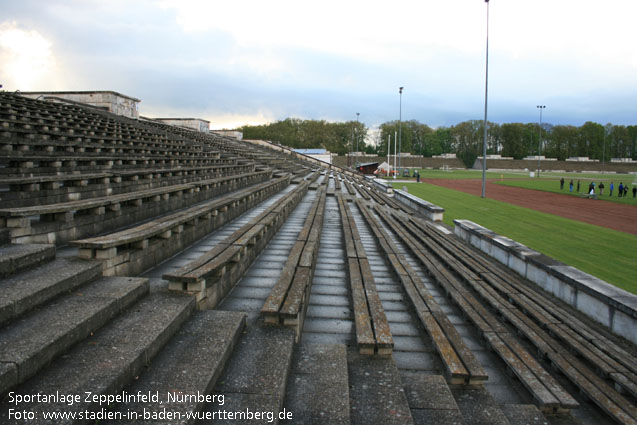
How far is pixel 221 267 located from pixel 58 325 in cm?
192

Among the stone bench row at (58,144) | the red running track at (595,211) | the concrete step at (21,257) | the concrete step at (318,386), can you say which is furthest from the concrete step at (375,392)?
the red running track at (595,211)

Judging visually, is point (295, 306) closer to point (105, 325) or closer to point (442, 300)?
point (105, 325)

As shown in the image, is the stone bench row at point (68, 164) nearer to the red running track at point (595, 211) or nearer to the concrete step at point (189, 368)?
the concrete step at point (189, 368)

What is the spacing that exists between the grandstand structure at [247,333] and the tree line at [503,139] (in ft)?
346

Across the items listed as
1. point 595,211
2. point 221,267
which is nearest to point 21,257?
point 221,267

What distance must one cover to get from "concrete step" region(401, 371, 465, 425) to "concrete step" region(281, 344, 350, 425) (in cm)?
62

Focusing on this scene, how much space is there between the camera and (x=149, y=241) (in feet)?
16.7

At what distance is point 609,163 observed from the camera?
107625 millimetres

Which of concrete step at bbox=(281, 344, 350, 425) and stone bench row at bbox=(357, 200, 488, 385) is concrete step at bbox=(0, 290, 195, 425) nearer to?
concrete step at bbox=(281, 344, 350, 425)

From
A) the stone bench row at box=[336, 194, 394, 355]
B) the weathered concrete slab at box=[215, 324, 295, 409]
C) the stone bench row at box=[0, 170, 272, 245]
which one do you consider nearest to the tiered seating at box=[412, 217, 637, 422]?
the stone bench row at box=[336, 194, 394, 355]

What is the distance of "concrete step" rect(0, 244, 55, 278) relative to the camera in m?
3.25

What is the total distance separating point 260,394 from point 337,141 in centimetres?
10723

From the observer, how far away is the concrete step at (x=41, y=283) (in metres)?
2.74

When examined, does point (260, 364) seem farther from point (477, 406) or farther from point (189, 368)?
point (477, 406)
